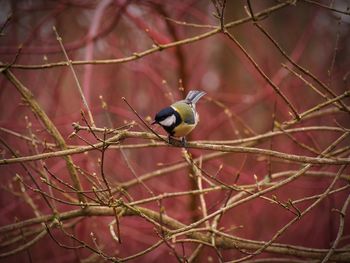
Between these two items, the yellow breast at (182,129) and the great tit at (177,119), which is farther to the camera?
the yellow breast at (182,129)

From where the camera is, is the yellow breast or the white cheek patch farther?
the yellow breast

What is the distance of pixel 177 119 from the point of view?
226 cm

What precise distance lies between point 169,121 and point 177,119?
0.27ft

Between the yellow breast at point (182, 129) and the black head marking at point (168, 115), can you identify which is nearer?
the black head marking at point (168, 115)

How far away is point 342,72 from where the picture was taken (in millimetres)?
4238

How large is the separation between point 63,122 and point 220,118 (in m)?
1.38

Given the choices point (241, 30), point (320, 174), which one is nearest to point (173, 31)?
point (320, 174)

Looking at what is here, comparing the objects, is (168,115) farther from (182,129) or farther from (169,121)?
→ (182,129)

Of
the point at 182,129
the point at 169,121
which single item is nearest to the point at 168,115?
the point at 169,121

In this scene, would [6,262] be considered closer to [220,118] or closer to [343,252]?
[220,118]

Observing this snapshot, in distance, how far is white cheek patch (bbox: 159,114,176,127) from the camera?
2141 millimetres

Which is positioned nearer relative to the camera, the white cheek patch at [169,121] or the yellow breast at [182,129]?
the white cheek patch at [169,121]

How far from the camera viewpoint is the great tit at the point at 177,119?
6.99 feet

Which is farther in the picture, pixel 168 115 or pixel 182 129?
pixel 182 129
